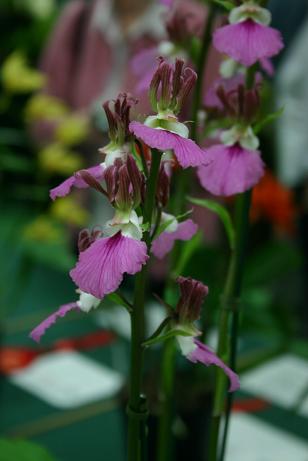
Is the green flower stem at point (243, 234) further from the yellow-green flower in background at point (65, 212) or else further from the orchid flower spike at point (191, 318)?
the yellow-green flower in background at point (65, 212)

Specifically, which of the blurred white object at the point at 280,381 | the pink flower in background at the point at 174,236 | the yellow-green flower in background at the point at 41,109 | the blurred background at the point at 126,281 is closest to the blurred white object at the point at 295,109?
the blurred background at the point at 126,281

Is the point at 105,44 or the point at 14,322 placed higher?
the point at 105,44

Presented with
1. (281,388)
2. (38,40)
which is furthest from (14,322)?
(38,40)

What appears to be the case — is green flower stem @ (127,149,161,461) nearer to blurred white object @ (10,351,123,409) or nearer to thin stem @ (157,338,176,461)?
thin stem @ (157,338,176,461)

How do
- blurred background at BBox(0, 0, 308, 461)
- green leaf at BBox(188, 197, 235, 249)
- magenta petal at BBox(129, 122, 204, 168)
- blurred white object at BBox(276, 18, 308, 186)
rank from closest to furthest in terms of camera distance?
magenta petal at BBox(129, 122, 204, 168)
green leaf at BBox(188, 197, 235, 249)
blurred background at BBox(0, 0, 308, 461)
blurred white object at BBox(276, 18, 308, 186)

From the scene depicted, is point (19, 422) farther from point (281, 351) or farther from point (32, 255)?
point (281, 351)

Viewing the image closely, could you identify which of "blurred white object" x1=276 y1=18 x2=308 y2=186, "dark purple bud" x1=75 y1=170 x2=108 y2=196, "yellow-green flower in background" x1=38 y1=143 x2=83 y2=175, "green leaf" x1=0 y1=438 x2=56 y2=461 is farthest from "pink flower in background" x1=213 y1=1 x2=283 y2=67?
"blurred white object" x1=276 y1=18 x2=308 y2=186
